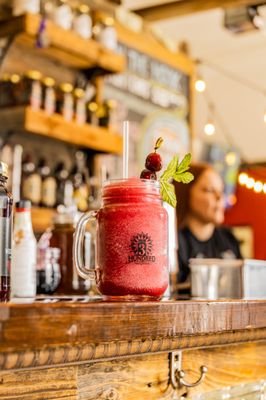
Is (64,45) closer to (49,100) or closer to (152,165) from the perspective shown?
(49,100)

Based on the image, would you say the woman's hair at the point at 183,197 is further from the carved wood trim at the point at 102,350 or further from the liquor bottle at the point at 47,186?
the carved wood trim at the point at 102,350

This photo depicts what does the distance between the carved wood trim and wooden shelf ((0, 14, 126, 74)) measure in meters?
2.97

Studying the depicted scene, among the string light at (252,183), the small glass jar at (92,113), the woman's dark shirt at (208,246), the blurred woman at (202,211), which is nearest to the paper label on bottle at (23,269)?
the string light at (252,183)

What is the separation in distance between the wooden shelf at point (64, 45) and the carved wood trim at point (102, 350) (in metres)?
2.97

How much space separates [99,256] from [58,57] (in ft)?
11.2

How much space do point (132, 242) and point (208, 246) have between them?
3.28 metres

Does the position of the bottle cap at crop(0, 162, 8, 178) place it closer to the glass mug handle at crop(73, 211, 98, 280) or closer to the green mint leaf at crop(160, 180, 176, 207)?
the glass mug handle at crop(73, 211, 98, 280)

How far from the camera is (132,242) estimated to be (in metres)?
1.25

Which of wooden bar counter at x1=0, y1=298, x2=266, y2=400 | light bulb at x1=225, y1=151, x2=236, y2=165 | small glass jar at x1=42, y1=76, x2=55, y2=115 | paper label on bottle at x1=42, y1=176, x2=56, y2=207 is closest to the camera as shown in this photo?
wooden bar counter at x1=0, y1=298, x2=266, y2=400

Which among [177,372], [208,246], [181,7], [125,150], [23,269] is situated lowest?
[177,372]

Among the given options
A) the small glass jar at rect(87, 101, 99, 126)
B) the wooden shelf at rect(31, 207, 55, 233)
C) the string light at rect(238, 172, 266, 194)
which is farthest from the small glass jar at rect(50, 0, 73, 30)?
the string light at rect(238, 172, 266, 194)

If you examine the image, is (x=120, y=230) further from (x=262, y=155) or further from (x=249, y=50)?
(x=262, y=155)

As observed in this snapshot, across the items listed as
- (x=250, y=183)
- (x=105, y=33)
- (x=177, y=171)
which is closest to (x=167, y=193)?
(x=177, y=171)

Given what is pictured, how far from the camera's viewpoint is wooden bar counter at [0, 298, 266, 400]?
2.67ft
